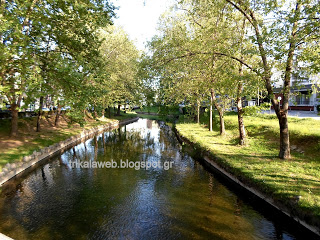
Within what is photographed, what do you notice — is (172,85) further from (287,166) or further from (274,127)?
(287,166)

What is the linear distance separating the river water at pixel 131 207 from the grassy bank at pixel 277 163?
1.09 meters

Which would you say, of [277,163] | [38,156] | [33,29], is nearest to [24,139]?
[38,156]

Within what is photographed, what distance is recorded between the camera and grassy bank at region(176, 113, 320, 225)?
1010 centimetres

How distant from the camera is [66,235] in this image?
8984 mm

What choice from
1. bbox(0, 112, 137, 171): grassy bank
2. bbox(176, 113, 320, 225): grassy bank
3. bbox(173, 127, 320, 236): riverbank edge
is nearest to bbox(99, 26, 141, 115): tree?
bbox(0, 112, 137, 171): grassy bank

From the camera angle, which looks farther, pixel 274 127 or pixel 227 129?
pixel 227 129

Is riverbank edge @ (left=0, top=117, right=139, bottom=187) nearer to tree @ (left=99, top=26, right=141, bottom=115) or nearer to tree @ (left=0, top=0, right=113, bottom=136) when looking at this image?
tree @ (left=0, top=0, right=113, bottom=136)

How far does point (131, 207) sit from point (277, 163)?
383 inches

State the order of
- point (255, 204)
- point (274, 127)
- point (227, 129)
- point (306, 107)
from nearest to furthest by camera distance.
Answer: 1. point (255, 204)
2. point (274, 127)
3. point (227, 129)
4. point (306, 107)

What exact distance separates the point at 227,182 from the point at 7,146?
706 inches

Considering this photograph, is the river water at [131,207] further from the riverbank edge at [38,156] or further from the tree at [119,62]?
the tree at [119,62]

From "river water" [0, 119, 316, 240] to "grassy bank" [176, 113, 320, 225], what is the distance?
109 centimetres

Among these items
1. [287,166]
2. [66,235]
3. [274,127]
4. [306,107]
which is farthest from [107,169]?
[306,107]

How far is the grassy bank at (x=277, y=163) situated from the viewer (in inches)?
398
